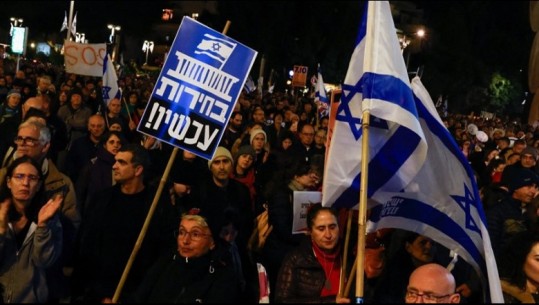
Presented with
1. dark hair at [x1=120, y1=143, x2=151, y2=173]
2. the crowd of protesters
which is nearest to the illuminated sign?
the crowd of protesters

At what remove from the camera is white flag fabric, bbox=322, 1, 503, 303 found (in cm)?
449

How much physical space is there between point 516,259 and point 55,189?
3.06 meters

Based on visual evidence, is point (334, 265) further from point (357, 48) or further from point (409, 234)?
point (357, 48)

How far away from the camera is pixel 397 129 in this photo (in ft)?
15.5

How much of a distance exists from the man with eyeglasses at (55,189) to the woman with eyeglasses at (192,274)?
21.3 inches

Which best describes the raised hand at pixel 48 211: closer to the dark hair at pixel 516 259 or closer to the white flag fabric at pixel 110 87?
the dark hair at pixel 516 259

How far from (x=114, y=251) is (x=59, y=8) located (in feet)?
203

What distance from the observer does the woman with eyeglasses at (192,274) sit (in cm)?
451

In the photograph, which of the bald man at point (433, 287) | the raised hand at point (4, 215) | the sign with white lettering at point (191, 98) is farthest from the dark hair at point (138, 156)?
the bald man at point (433, 287)

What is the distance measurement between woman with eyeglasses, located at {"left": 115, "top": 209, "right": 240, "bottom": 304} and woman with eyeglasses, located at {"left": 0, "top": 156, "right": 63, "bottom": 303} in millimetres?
566

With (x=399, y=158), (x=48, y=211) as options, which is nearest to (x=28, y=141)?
(x=48, y=211)

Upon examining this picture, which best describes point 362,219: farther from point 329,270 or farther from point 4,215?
point 4,215

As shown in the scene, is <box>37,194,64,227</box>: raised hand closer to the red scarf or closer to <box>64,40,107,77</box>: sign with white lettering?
the red scarf

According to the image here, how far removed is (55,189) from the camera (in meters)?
5.39
